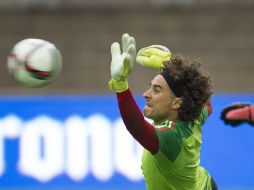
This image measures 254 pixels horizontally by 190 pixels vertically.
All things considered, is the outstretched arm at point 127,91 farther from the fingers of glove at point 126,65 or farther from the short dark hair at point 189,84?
the short dark hair at point 189,84

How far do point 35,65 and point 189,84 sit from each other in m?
1.08

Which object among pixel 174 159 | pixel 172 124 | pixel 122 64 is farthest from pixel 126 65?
pixel 174 159

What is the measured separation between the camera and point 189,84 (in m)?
5.07

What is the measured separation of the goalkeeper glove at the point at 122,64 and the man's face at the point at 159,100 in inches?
14.1

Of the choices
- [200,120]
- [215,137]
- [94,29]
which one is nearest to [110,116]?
[215,137]

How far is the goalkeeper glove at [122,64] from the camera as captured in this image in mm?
4613

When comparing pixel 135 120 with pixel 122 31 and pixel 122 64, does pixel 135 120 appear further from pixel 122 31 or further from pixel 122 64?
pixel 122 31

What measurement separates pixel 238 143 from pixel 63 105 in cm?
209

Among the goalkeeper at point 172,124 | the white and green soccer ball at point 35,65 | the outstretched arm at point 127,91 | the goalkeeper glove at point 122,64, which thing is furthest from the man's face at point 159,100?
the white and green soccer ball at point 35,65

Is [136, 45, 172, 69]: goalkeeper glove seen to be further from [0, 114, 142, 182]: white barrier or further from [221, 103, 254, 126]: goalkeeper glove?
[0, 114, 142, 182]: white barrier

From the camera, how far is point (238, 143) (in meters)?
9.39

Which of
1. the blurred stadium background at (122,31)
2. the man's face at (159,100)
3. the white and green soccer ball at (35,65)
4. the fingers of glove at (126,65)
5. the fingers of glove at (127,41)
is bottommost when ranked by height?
the man's face at (159,100)

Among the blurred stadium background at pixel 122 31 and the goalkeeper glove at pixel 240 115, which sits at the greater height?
the blurred stadium background at pixel 122 31

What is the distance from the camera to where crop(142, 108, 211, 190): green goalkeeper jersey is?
4.89 metres
